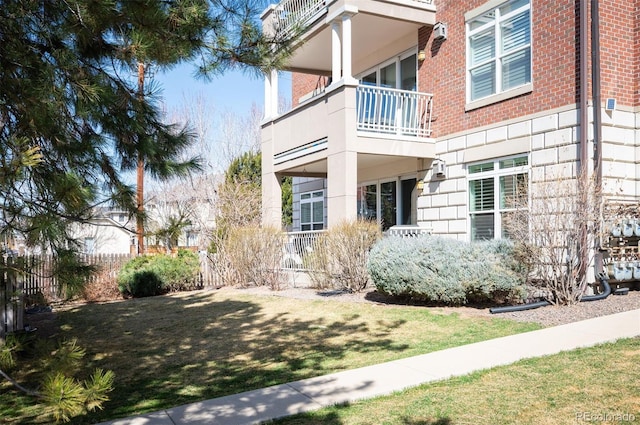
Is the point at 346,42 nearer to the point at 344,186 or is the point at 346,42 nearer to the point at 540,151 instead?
the point at 344,186

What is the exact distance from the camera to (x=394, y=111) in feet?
47.1

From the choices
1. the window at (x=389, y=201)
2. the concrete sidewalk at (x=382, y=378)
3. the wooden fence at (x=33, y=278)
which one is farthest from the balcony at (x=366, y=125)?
the concrete sidewalk at (x=382, y=378)

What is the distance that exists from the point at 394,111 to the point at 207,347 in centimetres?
909

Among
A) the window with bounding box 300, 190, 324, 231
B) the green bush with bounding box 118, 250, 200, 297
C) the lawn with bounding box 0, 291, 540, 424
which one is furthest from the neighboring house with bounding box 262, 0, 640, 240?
the lawn with bounding box 0, 291, 540, 424

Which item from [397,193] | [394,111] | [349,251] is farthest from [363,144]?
[349,251]

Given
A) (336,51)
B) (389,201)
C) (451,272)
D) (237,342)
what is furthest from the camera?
(389,201)

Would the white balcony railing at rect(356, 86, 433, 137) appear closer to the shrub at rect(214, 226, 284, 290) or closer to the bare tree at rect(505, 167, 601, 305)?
the shrub at rect(214, 226, 284, 290)

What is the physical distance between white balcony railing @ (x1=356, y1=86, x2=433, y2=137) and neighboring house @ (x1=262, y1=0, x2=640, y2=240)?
0.04 m

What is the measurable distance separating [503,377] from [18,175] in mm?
4574

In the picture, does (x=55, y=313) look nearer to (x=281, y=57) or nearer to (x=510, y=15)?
(x=281, y=57)

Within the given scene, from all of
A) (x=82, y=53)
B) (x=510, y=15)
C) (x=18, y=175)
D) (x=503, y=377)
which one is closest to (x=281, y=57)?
(x=82, y=53)

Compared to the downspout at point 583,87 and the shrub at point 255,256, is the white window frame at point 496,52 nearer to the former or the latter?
the downspout at point 583,87

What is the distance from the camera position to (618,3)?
10.5 m

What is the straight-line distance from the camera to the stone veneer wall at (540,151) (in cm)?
1017
